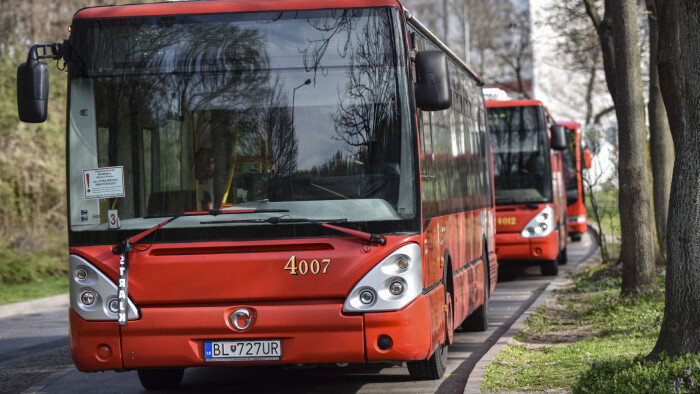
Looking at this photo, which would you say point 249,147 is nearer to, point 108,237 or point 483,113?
point 108,237

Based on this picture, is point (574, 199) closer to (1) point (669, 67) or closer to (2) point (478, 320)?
(2) point (478, 320)

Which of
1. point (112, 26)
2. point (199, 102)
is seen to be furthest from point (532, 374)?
point (112, 26)

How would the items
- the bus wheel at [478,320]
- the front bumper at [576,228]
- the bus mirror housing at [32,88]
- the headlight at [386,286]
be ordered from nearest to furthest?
1. the headlight at [386,286]
2. the bus mirror housing at [32,88]
3. the bus wheel at [478,320]
4. the front bumper at [576,228]

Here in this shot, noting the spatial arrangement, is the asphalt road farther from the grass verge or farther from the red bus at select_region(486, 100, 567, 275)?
the grass verge

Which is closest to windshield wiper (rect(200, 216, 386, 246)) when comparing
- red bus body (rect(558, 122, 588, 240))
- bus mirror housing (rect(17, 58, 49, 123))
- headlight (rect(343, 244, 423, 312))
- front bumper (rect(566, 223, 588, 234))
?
headlight (rect(343, 244, 423, 312))

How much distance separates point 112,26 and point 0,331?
8851mm

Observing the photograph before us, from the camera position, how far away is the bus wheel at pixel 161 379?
9180 millimetres

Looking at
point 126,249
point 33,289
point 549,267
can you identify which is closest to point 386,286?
point 126,249

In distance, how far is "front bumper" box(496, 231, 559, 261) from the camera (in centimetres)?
1955

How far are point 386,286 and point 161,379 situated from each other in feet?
9.46

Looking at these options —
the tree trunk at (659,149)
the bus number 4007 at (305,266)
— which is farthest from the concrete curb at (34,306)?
the bus number 4007 at (305,266)

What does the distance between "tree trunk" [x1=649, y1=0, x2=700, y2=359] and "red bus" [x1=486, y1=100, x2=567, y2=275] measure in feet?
40.3

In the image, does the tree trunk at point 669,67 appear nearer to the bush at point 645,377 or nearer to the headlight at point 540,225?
the bush at point 645,377

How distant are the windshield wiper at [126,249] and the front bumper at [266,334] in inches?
4.2
